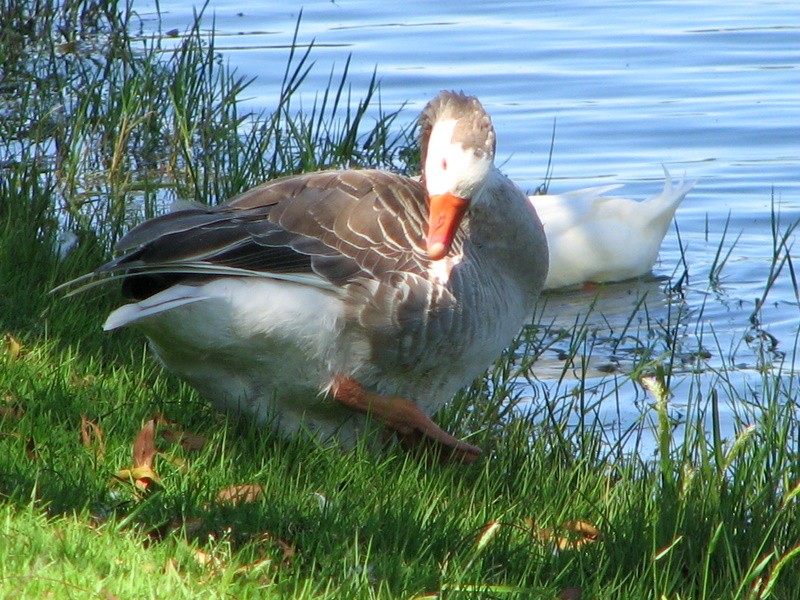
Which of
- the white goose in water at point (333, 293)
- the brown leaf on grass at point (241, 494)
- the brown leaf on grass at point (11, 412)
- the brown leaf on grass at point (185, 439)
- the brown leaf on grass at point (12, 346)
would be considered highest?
the white goose in water at point (333, 293)

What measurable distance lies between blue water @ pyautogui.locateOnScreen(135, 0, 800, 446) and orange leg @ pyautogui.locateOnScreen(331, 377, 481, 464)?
200 centimetres

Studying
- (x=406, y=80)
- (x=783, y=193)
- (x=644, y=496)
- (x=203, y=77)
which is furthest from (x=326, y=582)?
(x=406, y=80)

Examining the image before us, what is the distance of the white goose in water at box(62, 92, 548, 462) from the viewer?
401 cm

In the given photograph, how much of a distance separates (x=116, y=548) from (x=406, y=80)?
8295 millimetres

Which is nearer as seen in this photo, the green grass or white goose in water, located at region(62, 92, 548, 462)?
the green grass

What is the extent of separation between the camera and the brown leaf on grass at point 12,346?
173 inches

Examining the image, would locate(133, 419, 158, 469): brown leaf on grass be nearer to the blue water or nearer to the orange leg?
the orange leg

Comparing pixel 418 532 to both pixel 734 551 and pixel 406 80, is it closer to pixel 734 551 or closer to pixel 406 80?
A: pixel 734 551

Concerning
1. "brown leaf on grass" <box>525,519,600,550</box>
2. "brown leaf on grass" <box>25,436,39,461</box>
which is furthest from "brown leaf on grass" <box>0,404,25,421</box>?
"brown leaf on grass" <box>525,519,600,550</box>

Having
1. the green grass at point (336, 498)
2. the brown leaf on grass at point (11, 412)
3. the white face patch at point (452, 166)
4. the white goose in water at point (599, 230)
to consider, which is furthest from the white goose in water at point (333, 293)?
the white goose in water at point (599, 230)

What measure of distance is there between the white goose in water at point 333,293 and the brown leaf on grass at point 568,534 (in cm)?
60

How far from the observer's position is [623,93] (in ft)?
36.0

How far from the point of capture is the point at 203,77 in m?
7.72

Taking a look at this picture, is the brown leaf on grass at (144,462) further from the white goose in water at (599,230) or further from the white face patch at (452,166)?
the white goose in water at (599,230)
